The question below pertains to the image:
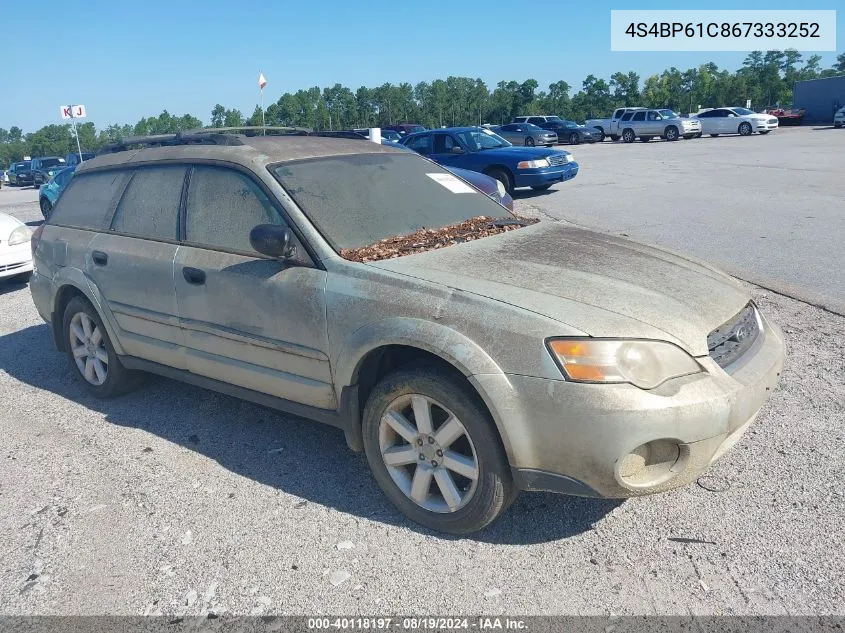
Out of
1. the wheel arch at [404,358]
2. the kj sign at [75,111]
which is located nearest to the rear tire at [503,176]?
the wheel arch at [404,358]

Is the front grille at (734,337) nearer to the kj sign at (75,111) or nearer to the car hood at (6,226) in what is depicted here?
the car hood at (6,226)

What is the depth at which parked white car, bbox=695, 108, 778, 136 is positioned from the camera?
36656mm

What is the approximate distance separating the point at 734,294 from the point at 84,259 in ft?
13.2

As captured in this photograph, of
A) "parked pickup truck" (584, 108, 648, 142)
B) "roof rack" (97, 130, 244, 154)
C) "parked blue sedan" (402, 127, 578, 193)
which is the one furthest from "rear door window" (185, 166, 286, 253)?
"parked pickup truck" (584, 108, 648, 142)

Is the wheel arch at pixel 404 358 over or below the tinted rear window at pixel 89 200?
below

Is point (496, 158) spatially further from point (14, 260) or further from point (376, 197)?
point (376, 197)

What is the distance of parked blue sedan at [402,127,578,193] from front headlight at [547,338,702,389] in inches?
482

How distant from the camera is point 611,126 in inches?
1569

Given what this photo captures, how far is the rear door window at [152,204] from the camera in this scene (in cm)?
423

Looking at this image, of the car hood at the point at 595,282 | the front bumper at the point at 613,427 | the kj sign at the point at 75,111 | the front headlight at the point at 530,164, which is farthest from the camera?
the kj sign at the point at 75,111

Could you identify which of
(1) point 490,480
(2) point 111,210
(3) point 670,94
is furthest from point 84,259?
(3) point 670,94

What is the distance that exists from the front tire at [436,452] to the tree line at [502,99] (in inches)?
2337

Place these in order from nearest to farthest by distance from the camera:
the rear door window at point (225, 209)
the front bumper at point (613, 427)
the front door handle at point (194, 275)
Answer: the front bumper at point (613, 427) < the rear door window at point (225, 209) < the front door handle at point (194, 275)

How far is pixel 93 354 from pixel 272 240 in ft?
7.59
